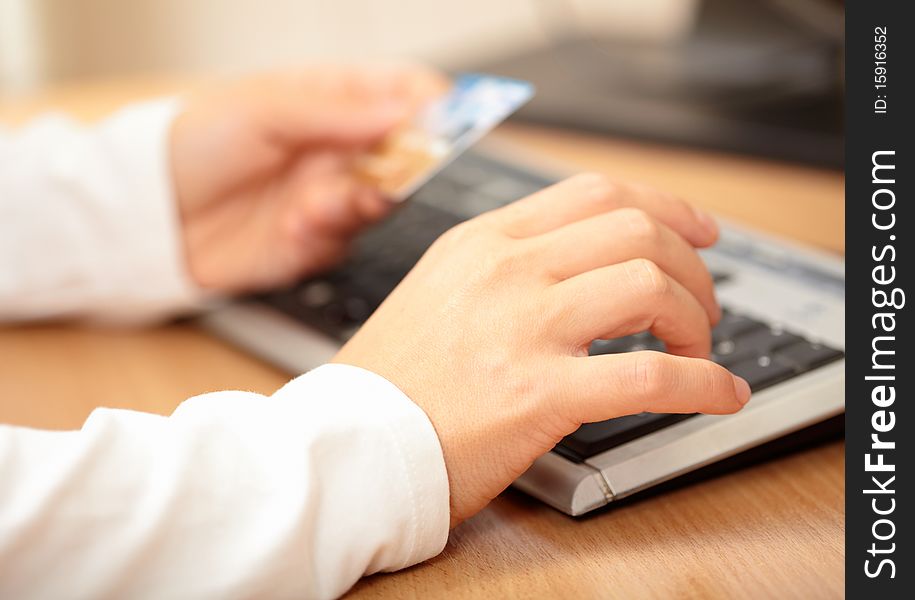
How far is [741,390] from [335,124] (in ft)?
1.26

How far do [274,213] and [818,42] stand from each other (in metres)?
0.47

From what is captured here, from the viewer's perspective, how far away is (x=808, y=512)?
409mm

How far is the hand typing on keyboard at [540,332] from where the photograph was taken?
0.39 meters

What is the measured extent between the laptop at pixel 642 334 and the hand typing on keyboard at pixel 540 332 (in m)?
0.02

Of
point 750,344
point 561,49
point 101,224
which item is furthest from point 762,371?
point 561,49

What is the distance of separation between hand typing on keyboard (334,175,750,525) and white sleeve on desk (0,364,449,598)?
0.06 feet

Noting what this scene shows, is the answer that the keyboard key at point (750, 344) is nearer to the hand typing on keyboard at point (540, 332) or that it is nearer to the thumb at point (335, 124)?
the hand typing on keyboard at point (540, 332)

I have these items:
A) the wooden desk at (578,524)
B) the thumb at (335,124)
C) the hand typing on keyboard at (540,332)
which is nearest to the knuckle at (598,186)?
the hand typing on keyboard at (540,332)

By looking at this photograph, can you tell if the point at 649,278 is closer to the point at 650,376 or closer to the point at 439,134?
the point at 650,376

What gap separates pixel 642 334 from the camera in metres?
0.49

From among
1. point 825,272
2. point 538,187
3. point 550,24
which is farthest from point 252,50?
point 825,272

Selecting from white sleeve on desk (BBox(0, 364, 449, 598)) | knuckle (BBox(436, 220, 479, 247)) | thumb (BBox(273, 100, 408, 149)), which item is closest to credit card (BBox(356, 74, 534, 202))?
thumb (BBox(273, 100, 408, 149))

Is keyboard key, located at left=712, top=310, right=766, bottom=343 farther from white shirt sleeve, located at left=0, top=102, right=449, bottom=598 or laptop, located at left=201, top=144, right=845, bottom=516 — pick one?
white shirt sleeve, located at left=0, top=102, right=449, bottom=598

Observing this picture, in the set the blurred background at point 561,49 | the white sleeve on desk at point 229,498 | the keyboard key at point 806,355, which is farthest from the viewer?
the blurred background at point 561,49
